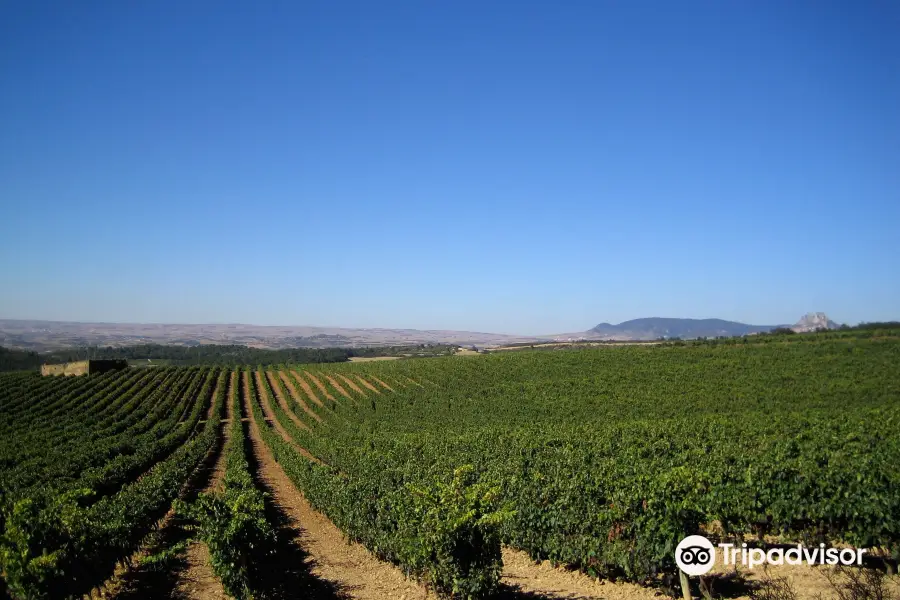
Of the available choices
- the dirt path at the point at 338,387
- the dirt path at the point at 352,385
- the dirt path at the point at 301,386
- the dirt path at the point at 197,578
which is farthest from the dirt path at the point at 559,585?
the dirt path at the point at 338,387

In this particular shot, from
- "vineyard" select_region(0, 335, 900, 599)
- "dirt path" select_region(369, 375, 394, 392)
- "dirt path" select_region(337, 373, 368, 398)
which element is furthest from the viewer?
"dirt path" select_region(369, 375, 394, 392)

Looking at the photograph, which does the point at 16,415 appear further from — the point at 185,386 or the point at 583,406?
the point at 583,406

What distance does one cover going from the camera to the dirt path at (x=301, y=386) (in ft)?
204

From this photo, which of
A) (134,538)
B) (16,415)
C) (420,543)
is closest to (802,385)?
(420,543)

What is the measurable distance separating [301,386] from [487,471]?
60.0 m

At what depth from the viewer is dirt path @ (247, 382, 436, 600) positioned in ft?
35.3

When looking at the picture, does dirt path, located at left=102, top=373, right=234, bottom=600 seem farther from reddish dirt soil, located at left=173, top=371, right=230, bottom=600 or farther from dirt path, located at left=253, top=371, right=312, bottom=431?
dirt path, located at left=253, top=371, right=312, bottom=431

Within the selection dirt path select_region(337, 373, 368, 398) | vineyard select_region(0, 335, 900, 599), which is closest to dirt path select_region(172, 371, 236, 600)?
vineyard select_region(0, 335, 900, 599)

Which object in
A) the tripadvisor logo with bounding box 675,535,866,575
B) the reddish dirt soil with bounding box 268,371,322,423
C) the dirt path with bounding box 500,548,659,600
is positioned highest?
the tripadvisor logo with bounding box 675,535,866,575

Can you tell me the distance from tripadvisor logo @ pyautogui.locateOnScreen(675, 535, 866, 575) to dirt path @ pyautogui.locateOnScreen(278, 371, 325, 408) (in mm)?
49410

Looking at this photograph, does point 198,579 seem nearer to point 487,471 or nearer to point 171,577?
point 171,577

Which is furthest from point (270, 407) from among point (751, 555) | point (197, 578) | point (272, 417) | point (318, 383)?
point (751, 555)

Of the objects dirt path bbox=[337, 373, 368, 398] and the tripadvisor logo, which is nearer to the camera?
the tripadvisor logo

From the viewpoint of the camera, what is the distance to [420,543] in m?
9.37
